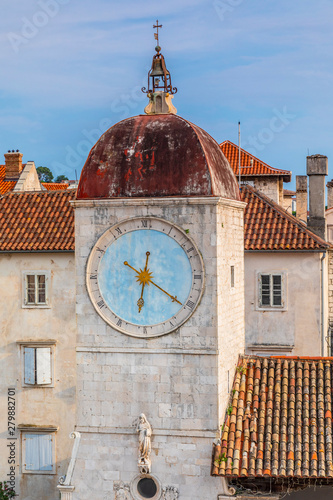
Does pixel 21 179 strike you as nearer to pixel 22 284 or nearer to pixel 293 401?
pixel 22 284

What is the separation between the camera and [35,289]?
32.0m

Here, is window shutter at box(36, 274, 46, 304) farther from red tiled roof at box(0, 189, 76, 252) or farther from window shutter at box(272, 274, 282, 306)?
window shutter at box(272, 274, 282, 306)

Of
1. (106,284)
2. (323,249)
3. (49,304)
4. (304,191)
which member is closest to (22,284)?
(49,304)

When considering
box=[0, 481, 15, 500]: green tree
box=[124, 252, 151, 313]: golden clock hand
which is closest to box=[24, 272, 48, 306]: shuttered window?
box=[0, 481, 15, 500]: green tree

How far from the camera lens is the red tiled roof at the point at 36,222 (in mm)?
31453

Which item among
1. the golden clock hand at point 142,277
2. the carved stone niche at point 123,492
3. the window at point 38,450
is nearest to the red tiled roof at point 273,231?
the window at point 38,450

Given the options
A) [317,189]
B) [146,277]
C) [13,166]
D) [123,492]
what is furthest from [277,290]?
[13,166]

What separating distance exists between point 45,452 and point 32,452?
0.53 metres

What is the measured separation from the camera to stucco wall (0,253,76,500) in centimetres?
3189

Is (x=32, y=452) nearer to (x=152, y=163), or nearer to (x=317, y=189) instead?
(x=317, y=189)

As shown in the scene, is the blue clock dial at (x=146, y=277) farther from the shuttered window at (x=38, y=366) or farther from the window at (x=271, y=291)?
the shuttered window at (x=38, y=366)

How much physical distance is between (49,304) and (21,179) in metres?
14.0

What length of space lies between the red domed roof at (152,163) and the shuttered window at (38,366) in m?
16.5

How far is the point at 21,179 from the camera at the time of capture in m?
44.2
